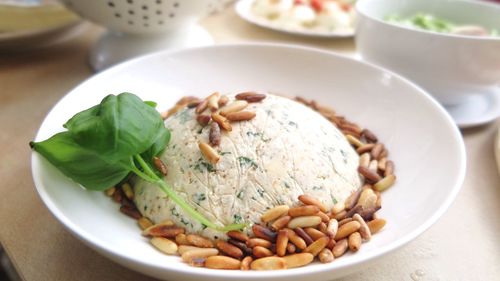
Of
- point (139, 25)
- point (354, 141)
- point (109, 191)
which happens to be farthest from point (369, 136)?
point (139, 25)

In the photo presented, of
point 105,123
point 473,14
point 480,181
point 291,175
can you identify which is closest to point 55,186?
point 105,123

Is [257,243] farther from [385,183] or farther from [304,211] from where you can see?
[385,183]

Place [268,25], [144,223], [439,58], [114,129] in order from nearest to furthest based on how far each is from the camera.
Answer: [114,129] → [144,223] → [439,58] → [268,25]

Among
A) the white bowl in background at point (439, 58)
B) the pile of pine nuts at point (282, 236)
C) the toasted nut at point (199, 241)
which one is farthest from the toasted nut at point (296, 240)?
the white bowl in background at point (439, 58)

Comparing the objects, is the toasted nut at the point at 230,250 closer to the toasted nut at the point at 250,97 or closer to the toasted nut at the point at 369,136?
the toasted nut at the point at 250,97

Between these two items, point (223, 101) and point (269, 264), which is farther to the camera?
point (223, 101)

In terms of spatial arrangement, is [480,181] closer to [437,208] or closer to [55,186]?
[437,208]
